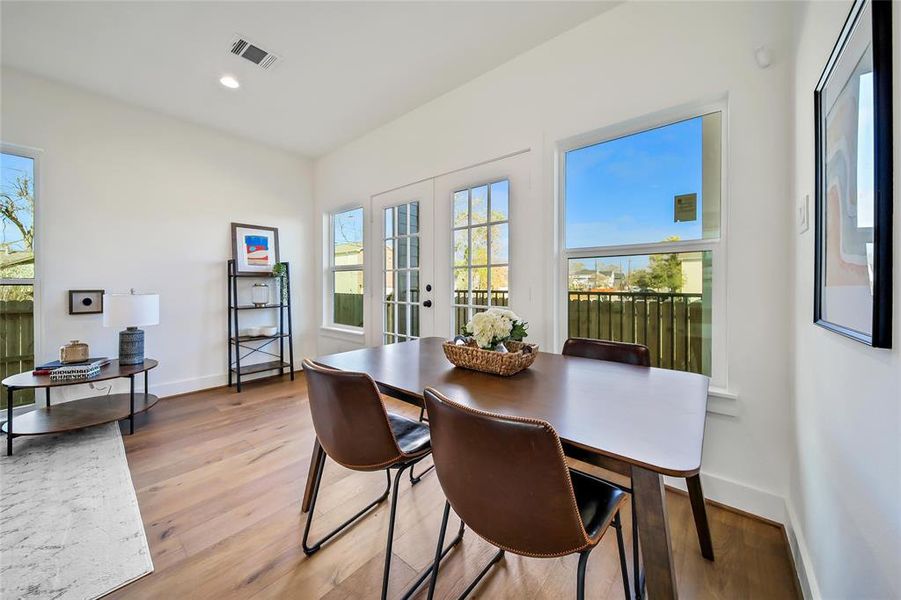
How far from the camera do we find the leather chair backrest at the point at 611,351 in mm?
1569

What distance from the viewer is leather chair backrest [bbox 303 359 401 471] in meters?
1.14

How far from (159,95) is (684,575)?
4.76m

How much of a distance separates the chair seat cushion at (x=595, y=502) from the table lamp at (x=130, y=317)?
3.31 metres

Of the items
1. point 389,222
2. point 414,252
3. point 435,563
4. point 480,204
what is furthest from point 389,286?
point 435,563

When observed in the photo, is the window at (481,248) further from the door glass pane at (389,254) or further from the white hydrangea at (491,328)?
the white hydrangea at (491,328)

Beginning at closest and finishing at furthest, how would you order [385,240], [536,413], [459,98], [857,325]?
[857,325] → [536,413] → [459,98] → [385,240]

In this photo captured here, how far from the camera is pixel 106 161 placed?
121 inches

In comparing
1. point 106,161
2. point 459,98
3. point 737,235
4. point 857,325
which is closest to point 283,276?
point 106,161

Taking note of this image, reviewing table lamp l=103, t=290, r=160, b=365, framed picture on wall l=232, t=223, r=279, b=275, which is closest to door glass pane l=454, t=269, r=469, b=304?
framed picture on wall l=232, t=223, r=279, b=275

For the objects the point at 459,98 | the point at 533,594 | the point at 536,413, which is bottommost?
the point at 533,594

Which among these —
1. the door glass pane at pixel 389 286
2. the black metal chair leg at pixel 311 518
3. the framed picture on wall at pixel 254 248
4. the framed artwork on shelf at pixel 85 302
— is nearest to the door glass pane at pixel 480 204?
the door glass pane at pixel 389 286

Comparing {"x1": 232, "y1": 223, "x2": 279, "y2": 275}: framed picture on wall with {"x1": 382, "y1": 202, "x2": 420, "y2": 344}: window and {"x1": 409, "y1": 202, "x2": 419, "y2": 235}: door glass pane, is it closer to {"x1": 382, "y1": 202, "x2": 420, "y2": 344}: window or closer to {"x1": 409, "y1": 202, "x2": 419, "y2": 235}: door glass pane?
{"x1": 382, "y1": 202, "x2": 420, "y2": 344}: window

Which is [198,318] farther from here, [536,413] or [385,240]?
[536,413]

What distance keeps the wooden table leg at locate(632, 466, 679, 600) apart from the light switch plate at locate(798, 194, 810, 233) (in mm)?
1178
